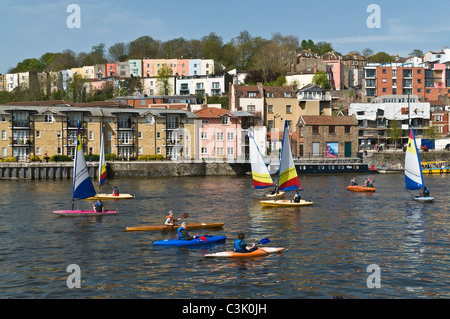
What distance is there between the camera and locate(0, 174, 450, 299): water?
1023 inches

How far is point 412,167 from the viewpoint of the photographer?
181 feet

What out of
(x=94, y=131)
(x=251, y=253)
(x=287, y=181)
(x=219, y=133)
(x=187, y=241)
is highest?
(x=94, y=131)

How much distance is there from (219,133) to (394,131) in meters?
42.5

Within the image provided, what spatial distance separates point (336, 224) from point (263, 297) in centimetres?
2018

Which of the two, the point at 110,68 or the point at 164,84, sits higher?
the point at 110,68

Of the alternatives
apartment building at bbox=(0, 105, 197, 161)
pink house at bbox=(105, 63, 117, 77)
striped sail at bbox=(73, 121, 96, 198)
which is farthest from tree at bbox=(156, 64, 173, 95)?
striped sail at bbox=(73, 121, 96, 198)

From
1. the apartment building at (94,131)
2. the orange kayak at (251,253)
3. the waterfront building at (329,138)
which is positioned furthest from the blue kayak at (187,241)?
the waterfront building at (329,138)

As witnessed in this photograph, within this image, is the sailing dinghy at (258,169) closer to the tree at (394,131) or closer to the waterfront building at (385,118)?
the tree at (394,131)

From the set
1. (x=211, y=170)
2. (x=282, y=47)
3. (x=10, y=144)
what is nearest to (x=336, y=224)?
(x=211, y=170)

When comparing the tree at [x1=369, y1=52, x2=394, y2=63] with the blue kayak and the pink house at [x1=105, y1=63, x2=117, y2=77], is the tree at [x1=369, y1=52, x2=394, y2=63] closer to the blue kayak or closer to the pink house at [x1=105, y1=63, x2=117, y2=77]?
the pink house at [x1=105, y1=63, x2=117, y2=77]

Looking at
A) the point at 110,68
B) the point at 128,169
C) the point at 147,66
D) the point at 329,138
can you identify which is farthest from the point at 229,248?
the point at 110,68

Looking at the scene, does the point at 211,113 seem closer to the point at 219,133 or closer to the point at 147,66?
the point at 219,133

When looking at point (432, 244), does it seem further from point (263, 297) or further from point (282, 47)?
point (282, 47)

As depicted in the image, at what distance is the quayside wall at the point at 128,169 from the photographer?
87.4m
